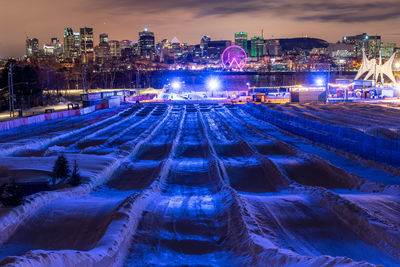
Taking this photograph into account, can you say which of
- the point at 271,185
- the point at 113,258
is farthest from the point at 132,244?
the point at 271,185

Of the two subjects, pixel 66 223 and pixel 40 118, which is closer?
pixel 66 223

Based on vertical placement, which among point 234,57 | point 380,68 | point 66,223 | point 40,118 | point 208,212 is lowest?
point 208,212

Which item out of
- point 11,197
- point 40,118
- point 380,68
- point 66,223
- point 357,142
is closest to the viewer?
point 66,223

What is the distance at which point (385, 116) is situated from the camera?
4438 centimetres

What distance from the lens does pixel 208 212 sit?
1346 cm

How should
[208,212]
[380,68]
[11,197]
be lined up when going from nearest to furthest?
[11,197] < [208,212] < [380,68]

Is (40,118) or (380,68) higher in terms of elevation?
(380,68)

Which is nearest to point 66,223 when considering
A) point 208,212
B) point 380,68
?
point 208,212

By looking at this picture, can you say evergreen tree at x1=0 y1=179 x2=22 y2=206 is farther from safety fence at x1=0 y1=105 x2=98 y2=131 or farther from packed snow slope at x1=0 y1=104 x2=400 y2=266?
safety fence at x1=0 y1=105 x2=98 y2=131

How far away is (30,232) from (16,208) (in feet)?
4.69

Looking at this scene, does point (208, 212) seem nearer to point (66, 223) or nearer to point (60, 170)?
point (66, 223)

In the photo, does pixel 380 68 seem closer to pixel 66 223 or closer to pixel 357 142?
pixel 357 142

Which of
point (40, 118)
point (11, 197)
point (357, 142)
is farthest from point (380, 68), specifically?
point (11, 197)

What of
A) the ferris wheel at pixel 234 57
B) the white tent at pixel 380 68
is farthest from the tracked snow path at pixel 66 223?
the ferris wheel at pixel 234 57
